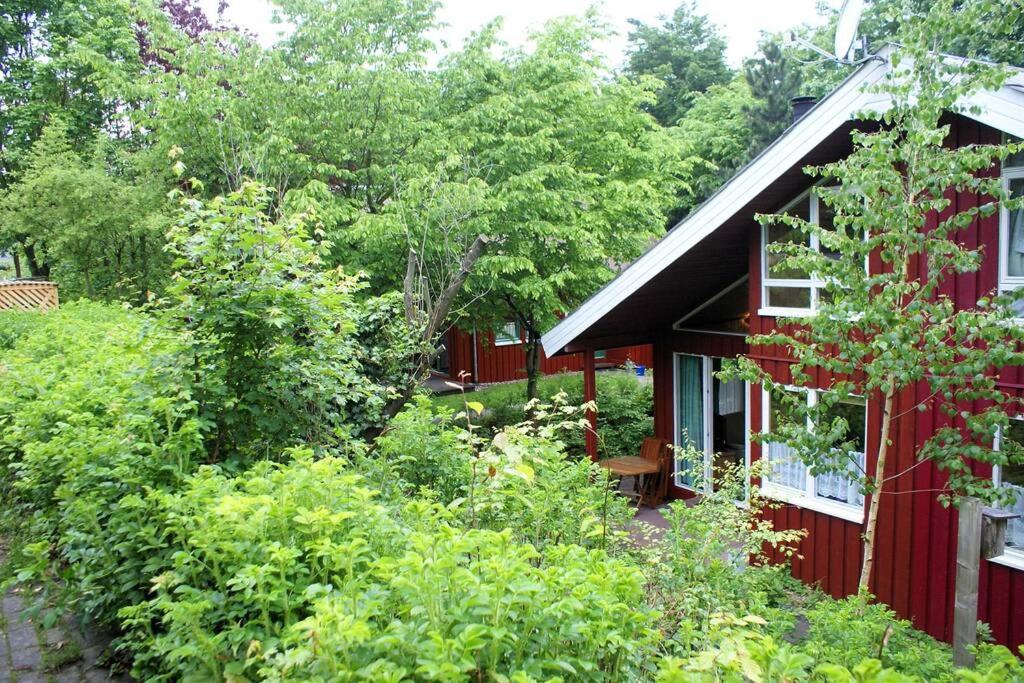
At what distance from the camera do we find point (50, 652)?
3.52m

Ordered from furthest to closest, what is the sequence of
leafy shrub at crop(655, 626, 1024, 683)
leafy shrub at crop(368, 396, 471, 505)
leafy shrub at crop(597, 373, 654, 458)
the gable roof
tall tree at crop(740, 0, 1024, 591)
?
leafy shrub at crop(597, 373, 654, 458) → the gable roof → tall tree at crop(740, 0, 1024, 591) → leafy shrub at crop(368, 396, 471, 505) → leafy shrub at crop(655, 626, 1024, 683)

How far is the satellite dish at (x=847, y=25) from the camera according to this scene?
284 inches

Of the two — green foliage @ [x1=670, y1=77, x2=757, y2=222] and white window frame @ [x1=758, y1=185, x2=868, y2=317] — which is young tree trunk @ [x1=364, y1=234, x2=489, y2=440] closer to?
white window frame @ [x1=758, y1=185, x2=868, y2=317]

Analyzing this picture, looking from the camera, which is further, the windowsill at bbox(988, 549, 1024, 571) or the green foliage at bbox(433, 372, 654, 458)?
the green foliage at bbox(433, 372, 654, 458)

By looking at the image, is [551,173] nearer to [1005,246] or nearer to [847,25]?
[847,25]

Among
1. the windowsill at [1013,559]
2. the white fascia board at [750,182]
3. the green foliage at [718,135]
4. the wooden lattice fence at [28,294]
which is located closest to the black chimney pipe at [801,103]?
the white fascia board at [750,182]

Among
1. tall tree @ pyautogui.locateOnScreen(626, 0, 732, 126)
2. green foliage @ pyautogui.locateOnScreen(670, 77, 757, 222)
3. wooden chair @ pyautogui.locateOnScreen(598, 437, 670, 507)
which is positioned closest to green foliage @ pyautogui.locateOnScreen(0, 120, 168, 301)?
wooden chair @ pyautogui.locateOnScreen(598, 437, 670, 507)

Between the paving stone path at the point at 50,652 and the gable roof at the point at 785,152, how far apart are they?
6.22 meters

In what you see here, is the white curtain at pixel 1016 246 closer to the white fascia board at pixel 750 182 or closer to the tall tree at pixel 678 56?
the white fascia board at pixel 750 182

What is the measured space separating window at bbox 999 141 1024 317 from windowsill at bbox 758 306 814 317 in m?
2.01

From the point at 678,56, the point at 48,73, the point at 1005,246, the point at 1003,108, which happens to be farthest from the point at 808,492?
the point at 678,56

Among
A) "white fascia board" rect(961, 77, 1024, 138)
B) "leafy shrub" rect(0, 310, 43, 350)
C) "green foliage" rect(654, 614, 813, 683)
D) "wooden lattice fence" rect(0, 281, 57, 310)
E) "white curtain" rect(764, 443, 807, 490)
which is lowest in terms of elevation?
"white curtain" rect(764, 443, 807, 490)

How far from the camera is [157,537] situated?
3066 millimetres

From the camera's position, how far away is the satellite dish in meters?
7.21
